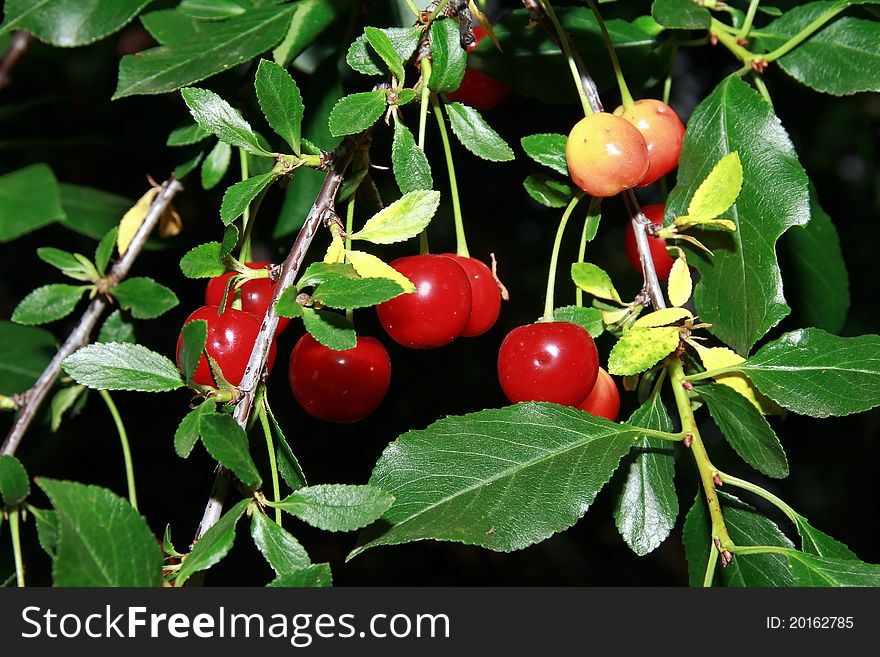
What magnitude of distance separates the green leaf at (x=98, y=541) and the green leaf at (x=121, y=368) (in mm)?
126

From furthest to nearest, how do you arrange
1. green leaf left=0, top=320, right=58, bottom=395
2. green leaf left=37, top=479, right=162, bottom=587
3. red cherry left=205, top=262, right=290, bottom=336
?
green leaf left=0, top=320, right=58, bottom=395, red cherry left=205, top=262, right=290, bottom=336, green leaf left=37, top=479, right=162, bottom=587

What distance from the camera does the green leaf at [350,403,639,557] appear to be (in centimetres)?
72

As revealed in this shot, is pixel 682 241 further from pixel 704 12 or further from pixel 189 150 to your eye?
pixel 189 150

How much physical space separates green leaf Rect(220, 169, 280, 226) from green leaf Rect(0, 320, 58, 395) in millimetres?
761

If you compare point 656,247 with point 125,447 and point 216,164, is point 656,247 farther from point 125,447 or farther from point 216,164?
point 125,447

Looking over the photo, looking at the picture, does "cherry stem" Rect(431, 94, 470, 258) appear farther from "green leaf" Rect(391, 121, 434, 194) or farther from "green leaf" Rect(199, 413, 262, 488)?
"green leaf" Rect(199, 413, 262, 488)

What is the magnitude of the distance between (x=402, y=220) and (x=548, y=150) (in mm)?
204

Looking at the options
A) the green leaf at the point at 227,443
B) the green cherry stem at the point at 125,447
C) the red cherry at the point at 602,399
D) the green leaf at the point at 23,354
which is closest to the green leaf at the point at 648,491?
the red cherry at the point at 602,399

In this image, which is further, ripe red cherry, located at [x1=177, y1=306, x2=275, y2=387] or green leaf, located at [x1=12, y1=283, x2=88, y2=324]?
green leaf, located at [x1=12, y1=283, x2=88, y2=324]

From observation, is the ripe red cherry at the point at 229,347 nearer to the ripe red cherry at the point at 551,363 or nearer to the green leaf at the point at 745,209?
the ripe red cherry at the point at 551,363

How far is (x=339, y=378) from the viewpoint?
0.84 m

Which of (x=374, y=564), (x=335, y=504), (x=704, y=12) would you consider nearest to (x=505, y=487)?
(x=335, y=504)

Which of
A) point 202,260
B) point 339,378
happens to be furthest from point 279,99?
point 339,378

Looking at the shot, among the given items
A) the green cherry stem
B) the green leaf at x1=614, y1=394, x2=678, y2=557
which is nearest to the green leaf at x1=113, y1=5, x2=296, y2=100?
the green cherry stem
